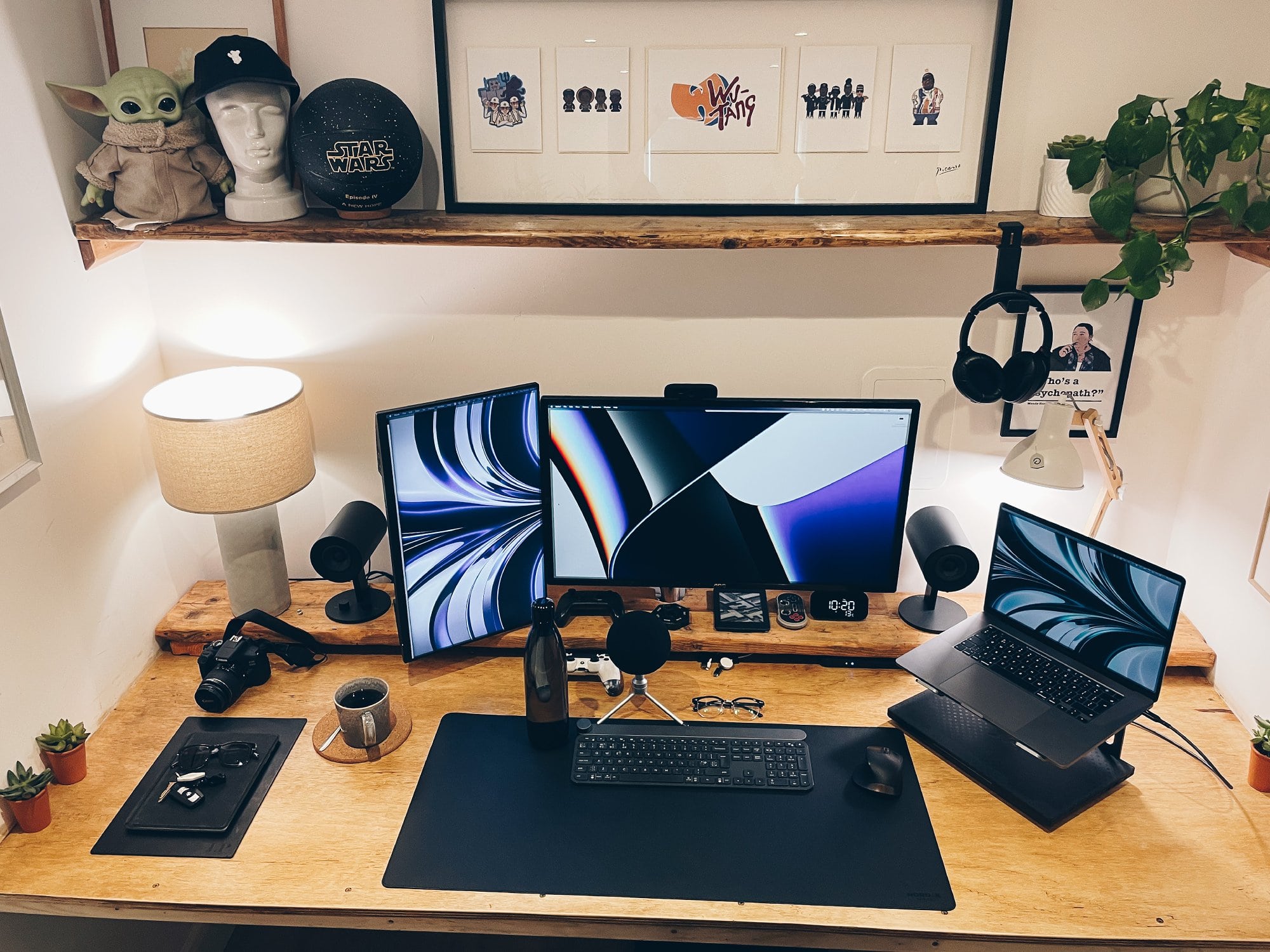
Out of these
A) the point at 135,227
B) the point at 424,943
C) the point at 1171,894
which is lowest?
the point at 424,943

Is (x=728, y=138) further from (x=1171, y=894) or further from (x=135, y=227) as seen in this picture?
(x=1171, y=894)

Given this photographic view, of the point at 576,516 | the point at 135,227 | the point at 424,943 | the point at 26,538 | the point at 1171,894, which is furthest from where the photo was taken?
the point at 424,943

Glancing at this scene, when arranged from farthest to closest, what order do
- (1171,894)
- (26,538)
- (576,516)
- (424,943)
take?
(424,943)
(576,516)
(26,538)
(1171,894)

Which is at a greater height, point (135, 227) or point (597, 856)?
point (135, 227)

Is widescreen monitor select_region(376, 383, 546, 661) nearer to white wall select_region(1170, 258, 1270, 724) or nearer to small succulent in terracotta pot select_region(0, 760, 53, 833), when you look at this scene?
small succulent in terracotta pot select_region(0, 760, 53, 833)

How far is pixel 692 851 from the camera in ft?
4.87

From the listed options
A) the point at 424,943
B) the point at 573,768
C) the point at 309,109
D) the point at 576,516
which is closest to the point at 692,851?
the point at 573,768

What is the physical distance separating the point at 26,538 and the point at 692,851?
3.85 ft

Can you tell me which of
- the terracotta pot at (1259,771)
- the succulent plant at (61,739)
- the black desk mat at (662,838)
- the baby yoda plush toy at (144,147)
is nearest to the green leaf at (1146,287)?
the terracotta pot at (1259,771)

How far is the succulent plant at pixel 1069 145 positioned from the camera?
167 centimetres

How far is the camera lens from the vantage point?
1.76 m

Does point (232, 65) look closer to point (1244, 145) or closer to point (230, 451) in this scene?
point (230, 451)

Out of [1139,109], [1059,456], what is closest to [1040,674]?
[1059,456]

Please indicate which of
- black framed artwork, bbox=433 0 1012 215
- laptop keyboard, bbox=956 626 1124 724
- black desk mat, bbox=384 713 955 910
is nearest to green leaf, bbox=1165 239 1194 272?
black framed artwork, bbox=433 0 1012 215
